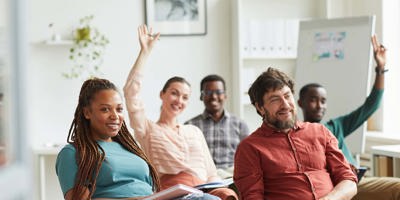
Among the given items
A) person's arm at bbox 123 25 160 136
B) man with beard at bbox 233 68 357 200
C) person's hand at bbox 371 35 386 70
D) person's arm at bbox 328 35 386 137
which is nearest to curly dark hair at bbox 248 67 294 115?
man with beard at bbox 233 68 357 200

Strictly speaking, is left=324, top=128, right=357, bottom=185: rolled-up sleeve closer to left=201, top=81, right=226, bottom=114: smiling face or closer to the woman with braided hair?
the woman with braided hair

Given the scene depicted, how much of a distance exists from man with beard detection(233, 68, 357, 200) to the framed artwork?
2.66 m

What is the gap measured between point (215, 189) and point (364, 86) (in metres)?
1.95

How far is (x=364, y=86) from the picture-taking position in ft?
15.6

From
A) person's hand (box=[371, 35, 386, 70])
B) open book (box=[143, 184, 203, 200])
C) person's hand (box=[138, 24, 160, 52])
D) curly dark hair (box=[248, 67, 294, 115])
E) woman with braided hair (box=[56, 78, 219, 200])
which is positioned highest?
person's hand (box=[138, 24, 160, 52])

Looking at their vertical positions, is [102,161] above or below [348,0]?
below

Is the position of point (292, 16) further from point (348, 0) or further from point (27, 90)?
point (27, 90)

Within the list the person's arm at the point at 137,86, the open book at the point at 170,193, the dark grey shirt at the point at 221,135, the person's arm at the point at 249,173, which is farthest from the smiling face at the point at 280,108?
the dark grey shirt at the point at 221,135

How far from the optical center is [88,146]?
106 inches

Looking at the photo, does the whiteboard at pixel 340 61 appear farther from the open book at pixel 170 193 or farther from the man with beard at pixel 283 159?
the open book at pixel 170 193

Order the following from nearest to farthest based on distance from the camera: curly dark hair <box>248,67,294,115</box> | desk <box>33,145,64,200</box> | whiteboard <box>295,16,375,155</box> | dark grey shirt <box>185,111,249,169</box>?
curly dark hair <box>248,67,294,115</box>, dark grey shirt <box>185,111,249,169</box>, whiteboard <box>295,16,375,155</box>, desk <box>33,145,64,200</box>

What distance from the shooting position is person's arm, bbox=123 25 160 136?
342 cm

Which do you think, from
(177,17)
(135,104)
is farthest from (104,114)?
(177,17)

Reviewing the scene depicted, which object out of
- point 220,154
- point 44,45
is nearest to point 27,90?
point 220,154
